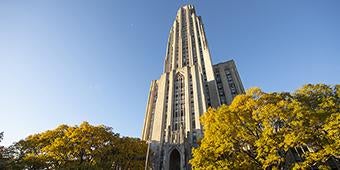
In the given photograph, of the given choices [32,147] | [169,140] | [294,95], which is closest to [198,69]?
[169,140]

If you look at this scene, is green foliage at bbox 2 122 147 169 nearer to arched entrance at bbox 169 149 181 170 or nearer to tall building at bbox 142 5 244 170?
arched entrance at bbox 169 149 181 170

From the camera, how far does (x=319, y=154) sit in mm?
16156

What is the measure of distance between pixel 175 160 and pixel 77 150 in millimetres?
19409

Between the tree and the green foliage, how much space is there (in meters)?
13.7

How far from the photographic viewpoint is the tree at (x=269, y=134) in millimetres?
17031

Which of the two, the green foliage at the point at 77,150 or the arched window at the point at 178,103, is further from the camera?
the arched window at the point at 178,103

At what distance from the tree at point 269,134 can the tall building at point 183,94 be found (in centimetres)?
1722

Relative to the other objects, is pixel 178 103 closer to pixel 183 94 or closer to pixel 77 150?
Answer: pixel 183 94

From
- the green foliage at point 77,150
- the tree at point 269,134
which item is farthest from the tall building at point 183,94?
the tree at point 269,134

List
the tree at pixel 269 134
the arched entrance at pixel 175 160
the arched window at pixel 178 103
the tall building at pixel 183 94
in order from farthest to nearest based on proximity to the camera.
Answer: the arched window at pixel 178 103 < the tall building at pixel 183 94 < the arched entrance at pixel 175 160 < the tree at pixel 269 134

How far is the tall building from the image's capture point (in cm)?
4047

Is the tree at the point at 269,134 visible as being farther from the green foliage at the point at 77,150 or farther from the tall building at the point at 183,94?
the tall building at the point at 183,94

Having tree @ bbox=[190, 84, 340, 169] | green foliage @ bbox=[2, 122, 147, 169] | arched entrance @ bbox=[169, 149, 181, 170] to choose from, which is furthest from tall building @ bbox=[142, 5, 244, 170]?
tree @ bbox=[190, 84, 340, 169]

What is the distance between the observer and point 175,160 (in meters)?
40.5
